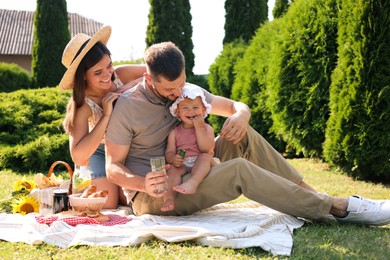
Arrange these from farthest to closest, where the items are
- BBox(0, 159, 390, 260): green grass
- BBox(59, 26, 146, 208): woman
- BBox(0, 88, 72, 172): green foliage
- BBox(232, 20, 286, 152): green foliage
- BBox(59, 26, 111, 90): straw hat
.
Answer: BBox(232, 20, 286, 152): green foliage, BBox(0, 88, 72, 172): green foliage, BBox(59, 26, 111, 90): straw hat, BBox(59, 26, 146, 208): woman, BBox(0, 159, 390, 260): green grass

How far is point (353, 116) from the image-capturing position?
725 centimetres

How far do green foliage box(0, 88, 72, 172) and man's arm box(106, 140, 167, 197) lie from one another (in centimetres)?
510

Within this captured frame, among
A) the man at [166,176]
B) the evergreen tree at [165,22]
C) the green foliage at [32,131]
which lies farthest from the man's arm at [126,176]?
the evergreen tree at [165,22]

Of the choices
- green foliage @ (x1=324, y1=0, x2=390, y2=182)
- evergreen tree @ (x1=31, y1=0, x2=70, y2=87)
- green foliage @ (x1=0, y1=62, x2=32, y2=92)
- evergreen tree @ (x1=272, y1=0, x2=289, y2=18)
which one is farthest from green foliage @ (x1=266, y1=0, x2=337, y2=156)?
evergreen tree @ (x1=31, y1=0, x2=70, y2=87)

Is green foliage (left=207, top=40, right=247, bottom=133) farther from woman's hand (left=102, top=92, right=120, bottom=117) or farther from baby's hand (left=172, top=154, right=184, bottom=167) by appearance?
baby's hand (left=172, top=154, right=184, bottom=167)

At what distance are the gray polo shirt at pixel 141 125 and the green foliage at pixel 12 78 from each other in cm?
1669

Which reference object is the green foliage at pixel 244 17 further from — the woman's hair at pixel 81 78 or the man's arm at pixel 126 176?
the man's arm at pixel 126 176

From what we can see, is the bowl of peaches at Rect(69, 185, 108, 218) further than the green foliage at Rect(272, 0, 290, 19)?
No

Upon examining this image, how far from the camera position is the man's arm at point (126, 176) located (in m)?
3.75

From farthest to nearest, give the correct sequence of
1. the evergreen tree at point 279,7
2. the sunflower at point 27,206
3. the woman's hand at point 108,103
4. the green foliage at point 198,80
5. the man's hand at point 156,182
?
the green foliage at point 198,80 < the evergreen tree at point 279,7 < the sunflower at point 27,206 < the woman's hand at point 108,103 < the man's hand at point 156,182

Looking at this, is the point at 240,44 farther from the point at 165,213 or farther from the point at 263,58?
the point at 165,213

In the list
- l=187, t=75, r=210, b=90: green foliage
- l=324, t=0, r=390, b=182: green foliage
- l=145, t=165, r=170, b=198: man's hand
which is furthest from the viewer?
l=187, t=75, r=210, b=90: green foliage

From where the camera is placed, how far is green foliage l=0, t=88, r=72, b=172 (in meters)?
8.93

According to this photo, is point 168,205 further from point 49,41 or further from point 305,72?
point 49,41
